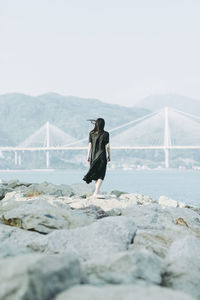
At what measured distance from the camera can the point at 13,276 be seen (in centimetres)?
194

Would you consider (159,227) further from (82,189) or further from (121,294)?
(82,189)

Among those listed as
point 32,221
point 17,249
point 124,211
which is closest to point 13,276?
point 17,249

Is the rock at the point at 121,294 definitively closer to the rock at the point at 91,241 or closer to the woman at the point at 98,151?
the rock at the point at 91,241

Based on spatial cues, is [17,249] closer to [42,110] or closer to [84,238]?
[84,238]

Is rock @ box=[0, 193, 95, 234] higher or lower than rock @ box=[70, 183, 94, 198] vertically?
higher

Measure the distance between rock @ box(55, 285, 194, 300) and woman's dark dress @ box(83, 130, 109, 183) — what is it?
4.67 metres

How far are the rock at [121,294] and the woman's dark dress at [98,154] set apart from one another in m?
4.67

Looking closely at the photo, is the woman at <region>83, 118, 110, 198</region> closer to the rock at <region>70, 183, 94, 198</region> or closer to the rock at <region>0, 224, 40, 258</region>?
the rock at <region>70, 183, 94, 198</region>

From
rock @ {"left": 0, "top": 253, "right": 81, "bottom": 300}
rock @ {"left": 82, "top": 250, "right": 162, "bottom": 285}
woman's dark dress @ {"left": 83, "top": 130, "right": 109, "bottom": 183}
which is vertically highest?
woman's dark dress @ {"left": 83, "top": 130, "right": 109, "bottom": 183}

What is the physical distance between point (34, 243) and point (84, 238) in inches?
13.1

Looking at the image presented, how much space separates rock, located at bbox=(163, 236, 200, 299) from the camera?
2.70m

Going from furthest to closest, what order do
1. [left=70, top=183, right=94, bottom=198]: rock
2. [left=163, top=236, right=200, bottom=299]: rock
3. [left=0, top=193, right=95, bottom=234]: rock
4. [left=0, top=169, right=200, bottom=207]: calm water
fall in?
[left=0, top=169, right=200, bottom=207]: calm water, [left=70, top=183, right=94, bottom=198]: rock, [left=0, top=193, right=95, bottom=234]: rock, [left=163, top=236, right=200, bottom=299]: rock

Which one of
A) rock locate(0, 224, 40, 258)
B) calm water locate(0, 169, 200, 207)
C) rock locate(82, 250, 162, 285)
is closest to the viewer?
rock locate(82, 250, 162, 285)

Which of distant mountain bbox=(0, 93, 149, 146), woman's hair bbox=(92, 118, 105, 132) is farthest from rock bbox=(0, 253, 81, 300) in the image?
distant mountain bbox=(0, 93, 149, 146)
